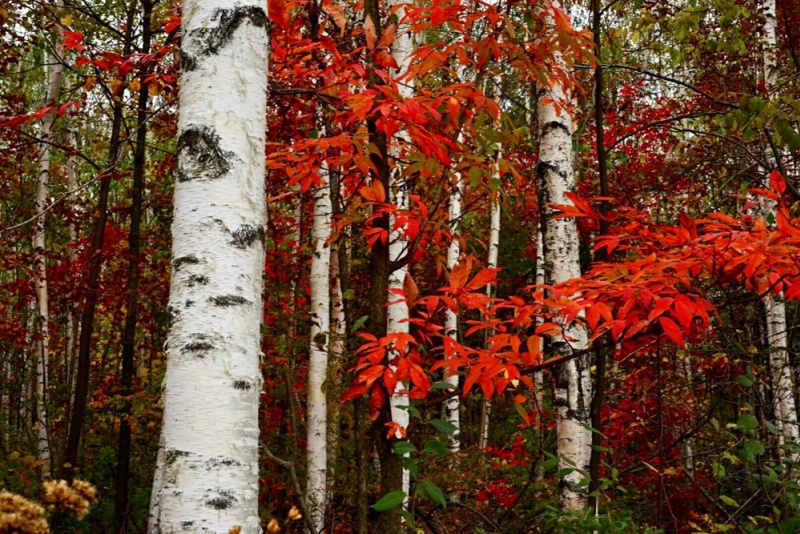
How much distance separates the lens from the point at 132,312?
5.59 meters

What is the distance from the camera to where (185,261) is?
1.70 meters

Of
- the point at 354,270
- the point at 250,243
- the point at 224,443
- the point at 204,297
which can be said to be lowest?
the point at 224,443

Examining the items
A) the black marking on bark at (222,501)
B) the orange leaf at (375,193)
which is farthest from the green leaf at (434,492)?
the orange leaf at (375,193)

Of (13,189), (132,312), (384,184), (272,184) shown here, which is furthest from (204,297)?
(13,189)

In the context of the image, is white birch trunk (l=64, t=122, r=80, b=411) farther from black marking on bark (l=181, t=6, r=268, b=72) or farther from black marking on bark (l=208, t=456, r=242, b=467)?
black marking on bark (l=208, t=456, r=242, b=467)

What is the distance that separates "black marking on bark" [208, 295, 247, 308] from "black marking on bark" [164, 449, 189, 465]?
0.38m

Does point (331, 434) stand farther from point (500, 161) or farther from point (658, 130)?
point (658, 130)

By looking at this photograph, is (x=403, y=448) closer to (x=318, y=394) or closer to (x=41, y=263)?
(x=318, y=394)

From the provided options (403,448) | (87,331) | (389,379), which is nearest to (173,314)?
(389,379)

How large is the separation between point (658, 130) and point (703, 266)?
9809 millimetres

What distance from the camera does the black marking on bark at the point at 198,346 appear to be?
1637 mm

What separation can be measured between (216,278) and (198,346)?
0.19 metres

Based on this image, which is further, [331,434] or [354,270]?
[354,270]

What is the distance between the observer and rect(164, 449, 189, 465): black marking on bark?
62.5 inches
